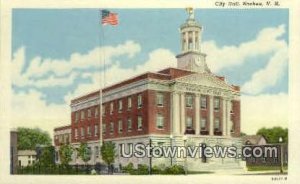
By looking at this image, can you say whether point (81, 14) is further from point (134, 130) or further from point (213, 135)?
point (213, 135)

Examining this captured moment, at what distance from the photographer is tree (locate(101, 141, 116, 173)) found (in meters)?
3.10

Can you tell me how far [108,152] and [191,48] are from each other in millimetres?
491

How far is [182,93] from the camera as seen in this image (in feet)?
10.2

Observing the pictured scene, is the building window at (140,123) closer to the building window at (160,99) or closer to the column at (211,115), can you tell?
the building window at (160,99)

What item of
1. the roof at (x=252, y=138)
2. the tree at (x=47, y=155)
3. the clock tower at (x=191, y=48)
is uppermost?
the clock tower at (x=191, y=48)

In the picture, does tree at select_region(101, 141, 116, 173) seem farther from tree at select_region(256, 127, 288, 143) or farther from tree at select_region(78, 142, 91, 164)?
tree at select_region(256, 127, 288, 143)

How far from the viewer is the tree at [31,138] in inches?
121

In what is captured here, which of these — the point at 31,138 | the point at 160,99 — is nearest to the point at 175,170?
the point at 160,99

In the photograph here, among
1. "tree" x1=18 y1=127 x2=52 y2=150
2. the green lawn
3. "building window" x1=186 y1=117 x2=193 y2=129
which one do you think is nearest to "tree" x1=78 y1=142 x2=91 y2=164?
"tree" x1=18 y1=127 x2=52 y2=150

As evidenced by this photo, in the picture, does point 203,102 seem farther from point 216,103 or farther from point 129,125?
point 129,125

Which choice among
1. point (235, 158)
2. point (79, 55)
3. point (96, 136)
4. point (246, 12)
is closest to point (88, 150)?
point (96, 136)

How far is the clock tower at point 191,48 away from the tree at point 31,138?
56 centimetres

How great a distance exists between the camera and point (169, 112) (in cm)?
313

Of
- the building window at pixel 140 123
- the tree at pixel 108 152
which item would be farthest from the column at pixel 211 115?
the tree at pixel 108 152
